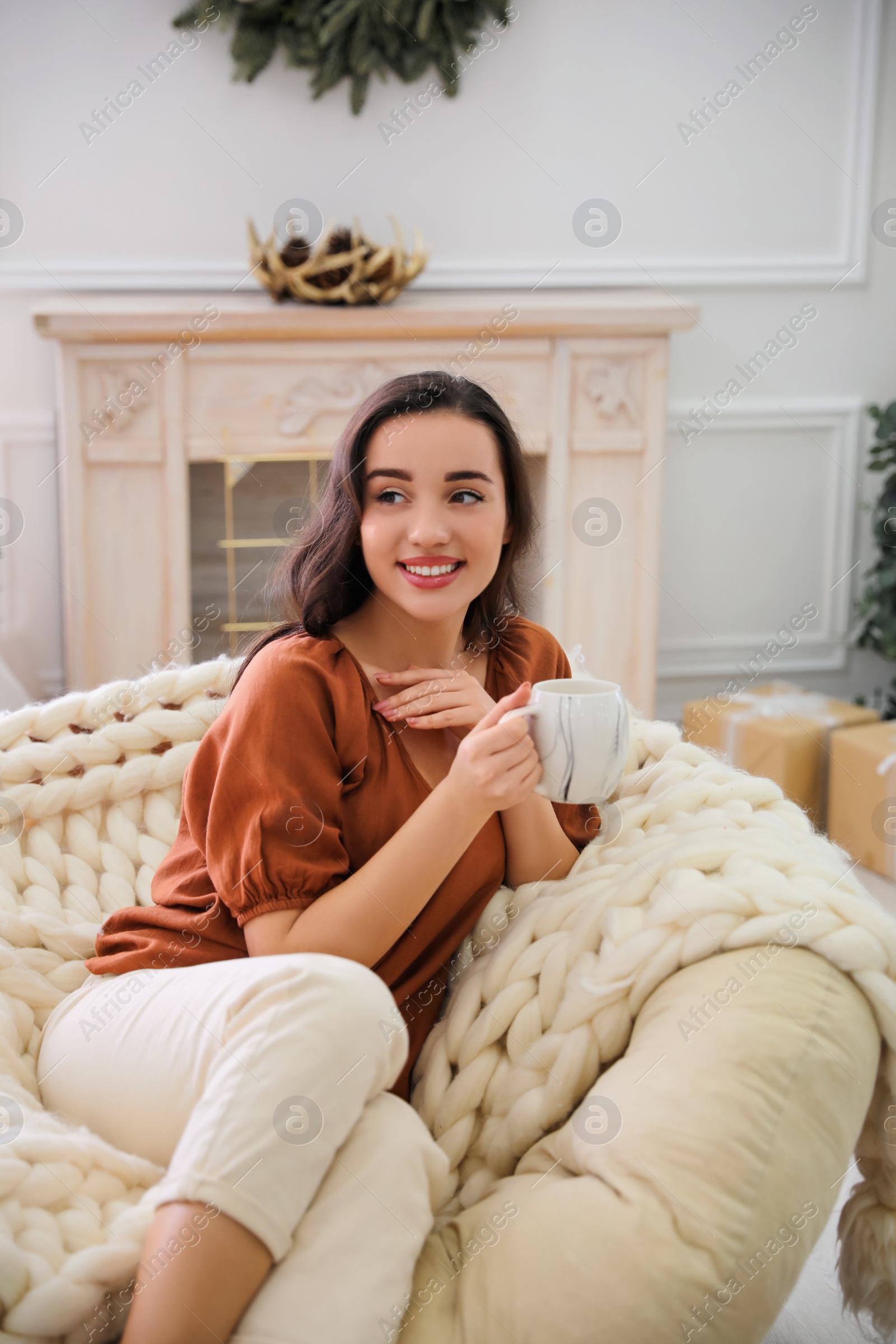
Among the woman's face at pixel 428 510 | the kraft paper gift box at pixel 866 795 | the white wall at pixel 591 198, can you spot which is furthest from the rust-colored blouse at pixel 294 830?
the white wall at pixel 591 198

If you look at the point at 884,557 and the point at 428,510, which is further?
the point at 884,557

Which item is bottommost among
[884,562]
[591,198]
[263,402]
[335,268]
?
[884,562]

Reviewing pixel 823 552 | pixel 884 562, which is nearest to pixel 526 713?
pixel 884 562

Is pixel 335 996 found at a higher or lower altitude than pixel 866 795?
higher

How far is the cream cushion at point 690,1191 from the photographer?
0.74 meters

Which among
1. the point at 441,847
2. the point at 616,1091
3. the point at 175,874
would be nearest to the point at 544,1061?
the point at 616,1091

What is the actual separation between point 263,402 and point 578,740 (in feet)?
6.01

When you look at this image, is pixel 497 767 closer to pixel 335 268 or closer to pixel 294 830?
pixel 294 830

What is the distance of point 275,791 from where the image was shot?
3.13 feet

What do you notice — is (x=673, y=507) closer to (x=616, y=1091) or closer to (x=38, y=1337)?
(x=616, y=1091)

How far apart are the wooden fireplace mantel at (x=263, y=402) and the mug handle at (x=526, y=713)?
169 cm

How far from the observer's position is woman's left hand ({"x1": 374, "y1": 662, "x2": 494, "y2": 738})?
3.40 ft

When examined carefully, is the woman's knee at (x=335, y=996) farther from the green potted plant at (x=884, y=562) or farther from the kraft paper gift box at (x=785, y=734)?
the green potted plant at (x=884, y=562)

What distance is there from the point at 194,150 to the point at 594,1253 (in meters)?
2.71
